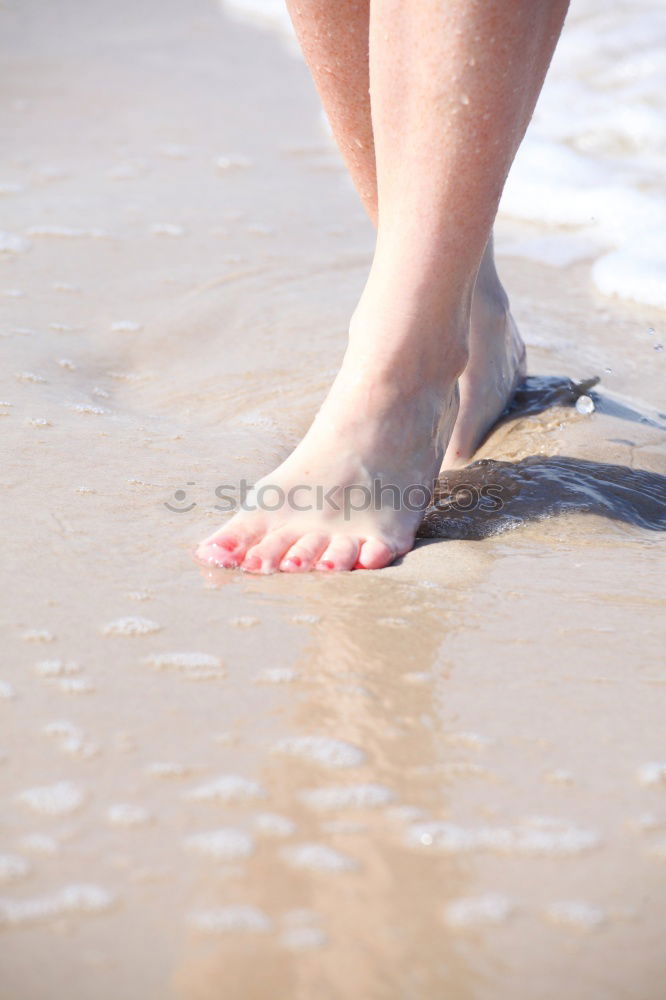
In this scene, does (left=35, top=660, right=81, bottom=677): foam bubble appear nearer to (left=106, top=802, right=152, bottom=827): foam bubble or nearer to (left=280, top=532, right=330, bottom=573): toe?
(left=106, top=802, right=152, bottom=827): foam bubble

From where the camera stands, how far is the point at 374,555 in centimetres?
136

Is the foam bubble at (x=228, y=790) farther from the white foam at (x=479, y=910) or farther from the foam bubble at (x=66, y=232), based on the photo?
the foam bubble at (x=66, y=232)

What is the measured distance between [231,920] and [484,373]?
3.99 feet

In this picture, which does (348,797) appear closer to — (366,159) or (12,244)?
(366,159)

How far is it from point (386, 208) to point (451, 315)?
0.17 metres

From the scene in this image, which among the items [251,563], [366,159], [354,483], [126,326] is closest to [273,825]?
[251,563]

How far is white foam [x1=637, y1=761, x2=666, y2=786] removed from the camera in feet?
2.97

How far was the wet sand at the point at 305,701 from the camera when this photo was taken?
2.41 feet

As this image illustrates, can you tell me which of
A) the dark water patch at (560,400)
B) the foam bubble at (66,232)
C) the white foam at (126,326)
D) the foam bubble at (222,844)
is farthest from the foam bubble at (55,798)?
the foam bubble at (66,232)

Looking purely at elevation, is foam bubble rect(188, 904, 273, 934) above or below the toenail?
above

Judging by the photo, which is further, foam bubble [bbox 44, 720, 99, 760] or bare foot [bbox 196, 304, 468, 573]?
bare foot [bbox 196, 304, 468, 573]

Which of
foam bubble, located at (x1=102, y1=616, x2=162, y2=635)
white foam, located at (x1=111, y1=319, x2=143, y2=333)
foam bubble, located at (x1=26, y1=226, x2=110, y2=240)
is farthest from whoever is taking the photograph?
foam bubble, located at (x1=26, y1=226, x2=110, y2=240)

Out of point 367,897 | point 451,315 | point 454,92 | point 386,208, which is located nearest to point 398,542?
point 451,315

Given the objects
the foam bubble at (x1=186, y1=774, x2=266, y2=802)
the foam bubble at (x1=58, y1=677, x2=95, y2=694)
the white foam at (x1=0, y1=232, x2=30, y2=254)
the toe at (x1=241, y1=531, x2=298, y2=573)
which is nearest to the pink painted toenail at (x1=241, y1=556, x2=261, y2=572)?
the toe at (x1=241, y1=531, x2=298, y2=573)
